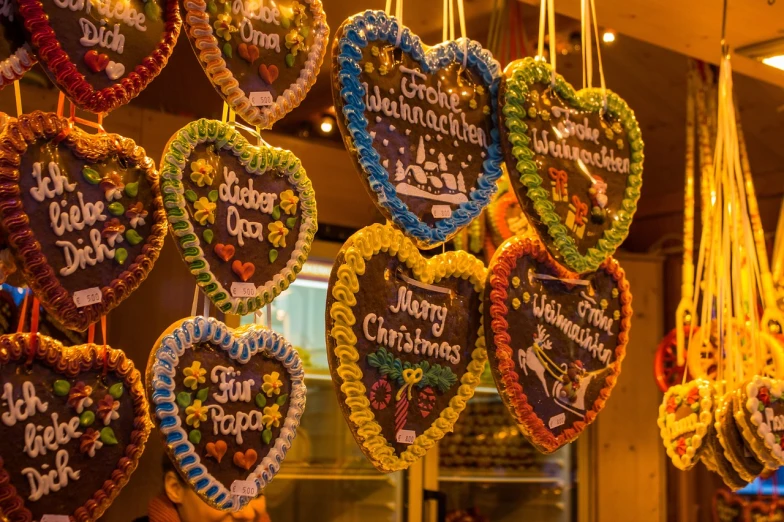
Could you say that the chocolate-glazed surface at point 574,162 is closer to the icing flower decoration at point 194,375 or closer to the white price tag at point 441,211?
the white price tag at point 441,211

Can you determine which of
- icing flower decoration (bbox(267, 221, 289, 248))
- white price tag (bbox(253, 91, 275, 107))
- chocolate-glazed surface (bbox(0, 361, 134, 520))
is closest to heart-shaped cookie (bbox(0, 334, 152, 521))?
chocolate-glazed surface (bbox(0, 361, 134, 520))

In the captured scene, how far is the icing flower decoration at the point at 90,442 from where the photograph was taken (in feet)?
2.88

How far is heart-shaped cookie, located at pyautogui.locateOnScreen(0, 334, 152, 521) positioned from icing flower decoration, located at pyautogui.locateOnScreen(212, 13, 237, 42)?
1.25 ft

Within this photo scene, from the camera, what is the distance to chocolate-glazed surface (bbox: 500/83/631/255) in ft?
3.93

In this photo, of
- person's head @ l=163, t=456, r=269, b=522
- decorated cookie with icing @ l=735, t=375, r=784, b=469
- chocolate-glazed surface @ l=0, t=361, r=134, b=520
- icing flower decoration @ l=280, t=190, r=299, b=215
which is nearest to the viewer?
chocolate-glazed surface @ l=0, t=361, r=134, b=520

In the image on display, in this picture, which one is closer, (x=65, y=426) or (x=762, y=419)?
(x=65, y=426)

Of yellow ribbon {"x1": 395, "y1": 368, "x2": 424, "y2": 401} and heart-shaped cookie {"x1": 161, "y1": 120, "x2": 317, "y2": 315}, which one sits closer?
heart-shaped cookie {"x1": 161, "y1": 120, "x2": 317, "y2": 315}

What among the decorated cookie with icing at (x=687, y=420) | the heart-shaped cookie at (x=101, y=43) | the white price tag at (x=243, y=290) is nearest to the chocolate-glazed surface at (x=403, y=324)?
the white price tag at (x=243, y=290)

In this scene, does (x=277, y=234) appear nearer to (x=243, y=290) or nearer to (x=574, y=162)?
(x=243, y=290)

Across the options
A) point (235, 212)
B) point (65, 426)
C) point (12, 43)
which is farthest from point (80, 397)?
point (12, 43)

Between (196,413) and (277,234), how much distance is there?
0.23 meters

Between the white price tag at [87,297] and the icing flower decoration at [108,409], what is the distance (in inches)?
4.1

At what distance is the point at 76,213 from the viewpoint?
2.87 ft

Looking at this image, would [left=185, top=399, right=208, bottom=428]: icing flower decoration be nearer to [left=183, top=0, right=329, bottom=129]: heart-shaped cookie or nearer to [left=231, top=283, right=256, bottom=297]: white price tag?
[left=231, top=283, right=256, bottom=297]: white price tag
